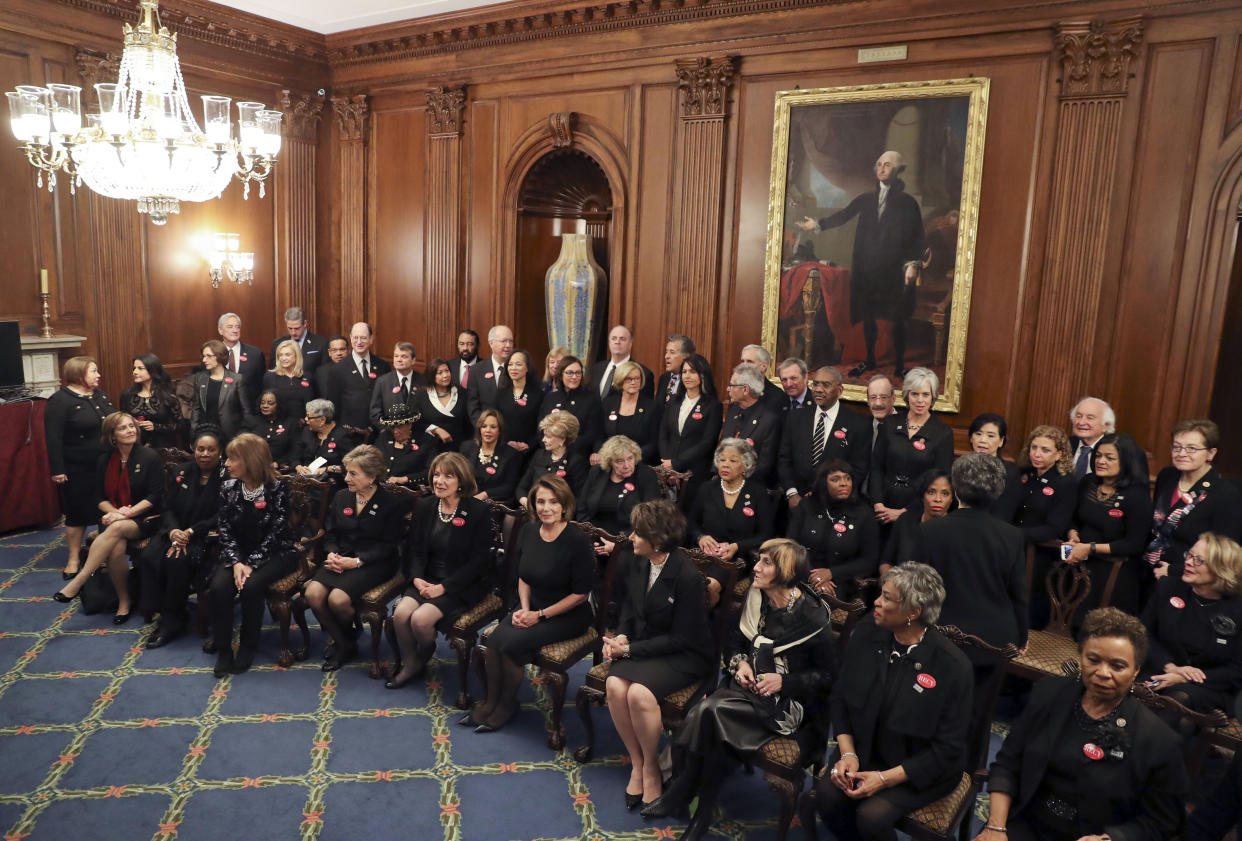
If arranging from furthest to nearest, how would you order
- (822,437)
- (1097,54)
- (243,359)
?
(243,359) < (1097,54) < (822,437)

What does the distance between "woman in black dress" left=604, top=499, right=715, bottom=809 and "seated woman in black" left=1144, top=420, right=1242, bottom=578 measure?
2502 mm

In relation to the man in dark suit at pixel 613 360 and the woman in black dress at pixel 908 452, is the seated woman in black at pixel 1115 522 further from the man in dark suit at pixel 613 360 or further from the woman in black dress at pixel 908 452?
the man in dark suit at pixel 613 360

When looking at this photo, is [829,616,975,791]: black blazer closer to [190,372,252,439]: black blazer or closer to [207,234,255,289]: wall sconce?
[190,372,252,439]: black blazer

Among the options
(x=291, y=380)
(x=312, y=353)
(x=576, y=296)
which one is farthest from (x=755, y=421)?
(x=312, y=353)

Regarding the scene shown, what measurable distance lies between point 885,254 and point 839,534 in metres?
3.10

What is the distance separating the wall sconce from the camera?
9859 mm

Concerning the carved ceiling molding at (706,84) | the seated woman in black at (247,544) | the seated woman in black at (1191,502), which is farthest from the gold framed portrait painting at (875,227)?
the seated woman in black at (247,544)

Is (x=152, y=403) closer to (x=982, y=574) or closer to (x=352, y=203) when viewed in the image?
(x=352, y=203)

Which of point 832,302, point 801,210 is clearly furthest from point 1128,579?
point 801,210

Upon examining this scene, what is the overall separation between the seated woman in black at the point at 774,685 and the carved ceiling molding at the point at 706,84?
17.2 feet

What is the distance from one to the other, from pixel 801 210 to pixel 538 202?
10.7ft

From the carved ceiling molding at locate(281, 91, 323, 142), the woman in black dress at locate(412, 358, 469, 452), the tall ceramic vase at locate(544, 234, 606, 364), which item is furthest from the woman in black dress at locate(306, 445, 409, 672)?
the carved ceiling molding at locate(281, 91, 323, 142)

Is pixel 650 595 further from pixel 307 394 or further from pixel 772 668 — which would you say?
pixel 307 394

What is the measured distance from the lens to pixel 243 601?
551 cm
